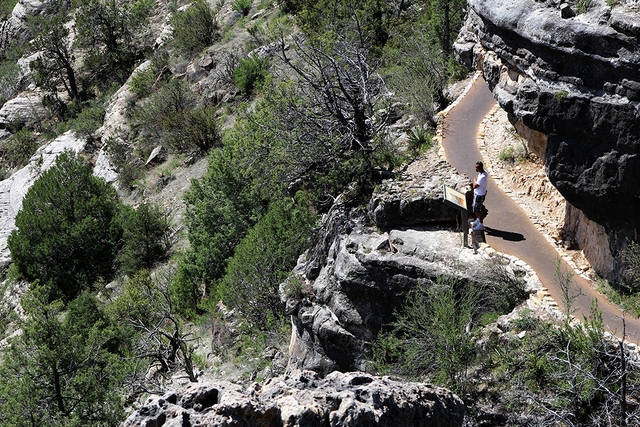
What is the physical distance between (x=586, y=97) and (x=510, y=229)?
12.5 feet

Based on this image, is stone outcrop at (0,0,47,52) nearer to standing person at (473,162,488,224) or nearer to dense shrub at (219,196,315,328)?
dense shrub at (219,196,315,328)

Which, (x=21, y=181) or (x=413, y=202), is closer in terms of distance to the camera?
(x=413, y=202)

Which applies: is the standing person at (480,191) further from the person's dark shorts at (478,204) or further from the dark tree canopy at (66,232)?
the dark tree canopy at (66,232)

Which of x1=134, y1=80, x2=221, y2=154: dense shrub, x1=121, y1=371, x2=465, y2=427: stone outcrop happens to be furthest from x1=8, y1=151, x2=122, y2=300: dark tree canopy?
x1=121, y1=371, x2=465, y2=427: stone outcrop

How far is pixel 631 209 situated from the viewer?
1173 cm

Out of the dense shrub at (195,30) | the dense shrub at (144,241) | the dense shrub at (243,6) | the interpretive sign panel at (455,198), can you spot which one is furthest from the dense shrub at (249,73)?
the interpretive sign panel at (455,198)

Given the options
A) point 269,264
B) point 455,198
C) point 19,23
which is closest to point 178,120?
point 269,264

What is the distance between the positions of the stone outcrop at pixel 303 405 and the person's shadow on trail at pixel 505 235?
644 cm

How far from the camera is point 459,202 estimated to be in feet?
44.7

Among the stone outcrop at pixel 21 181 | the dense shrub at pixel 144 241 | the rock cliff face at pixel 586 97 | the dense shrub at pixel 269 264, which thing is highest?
the rock cliff face at pixel 586 97

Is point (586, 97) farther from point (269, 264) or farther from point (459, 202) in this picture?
point (269, 264)

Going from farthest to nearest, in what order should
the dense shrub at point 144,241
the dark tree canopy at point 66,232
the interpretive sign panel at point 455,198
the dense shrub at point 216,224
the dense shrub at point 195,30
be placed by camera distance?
the dense shrub at point 195,30, the dark tree canopy at point 66,232, the dense shrub at point 144,241, the dense shrub at point 216,224, the interpretive sign panel at point 455,198

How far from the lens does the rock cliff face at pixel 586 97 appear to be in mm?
10930

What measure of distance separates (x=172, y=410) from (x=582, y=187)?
8.46 meters
